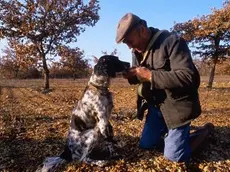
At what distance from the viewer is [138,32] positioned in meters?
3.85

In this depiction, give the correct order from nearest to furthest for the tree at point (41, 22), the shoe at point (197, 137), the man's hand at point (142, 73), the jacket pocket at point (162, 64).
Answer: the man's hand at point (142, 73) < the jacket pocket at point (162, 64) < the shoe at point (197, 137) < the tree at point (41, 22)

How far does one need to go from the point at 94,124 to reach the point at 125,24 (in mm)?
1413

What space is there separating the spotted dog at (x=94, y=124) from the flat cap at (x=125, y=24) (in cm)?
49

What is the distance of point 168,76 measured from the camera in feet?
12.2

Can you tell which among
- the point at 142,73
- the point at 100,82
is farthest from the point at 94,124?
the point at 142,73

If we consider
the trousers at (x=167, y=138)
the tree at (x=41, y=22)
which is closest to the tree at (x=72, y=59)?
the tree at (x=41, y=22)

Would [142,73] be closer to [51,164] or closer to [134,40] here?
[134,40]

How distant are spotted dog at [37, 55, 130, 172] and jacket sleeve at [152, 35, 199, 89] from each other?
0.56 metres

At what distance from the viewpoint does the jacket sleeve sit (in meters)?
3.69

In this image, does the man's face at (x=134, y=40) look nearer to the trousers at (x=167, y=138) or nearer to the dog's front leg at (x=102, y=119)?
the dog's front leg at (x=102, y=119)

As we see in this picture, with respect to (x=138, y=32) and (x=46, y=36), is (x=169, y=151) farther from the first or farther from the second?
(x=46, y=36)

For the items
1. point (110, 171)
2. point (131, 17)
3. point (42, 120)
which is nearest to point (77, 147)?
point (110, 171)

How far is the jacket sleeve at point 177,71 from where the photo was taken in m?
3.69

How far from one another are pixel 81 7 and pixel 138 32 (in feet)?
57.4
